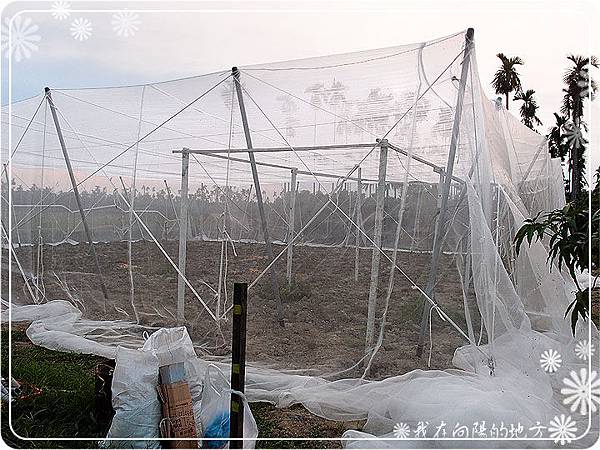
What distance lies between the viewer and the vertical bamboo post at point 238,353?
2352 mm

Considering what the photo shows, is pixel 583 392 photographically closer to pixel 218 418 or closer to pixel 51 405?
pixel 218 418

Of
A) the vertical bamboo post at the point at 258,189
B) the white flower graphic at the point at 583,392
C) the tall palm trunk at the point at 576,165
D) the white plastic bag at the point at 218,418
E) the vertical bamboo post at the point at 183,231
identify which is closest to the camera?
the white plastic bag at the point at 218,418

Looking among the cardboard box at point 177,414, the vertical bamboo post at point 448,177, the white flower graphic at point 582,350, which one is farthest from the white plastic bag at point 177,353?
the white flower graphic at point 582,350

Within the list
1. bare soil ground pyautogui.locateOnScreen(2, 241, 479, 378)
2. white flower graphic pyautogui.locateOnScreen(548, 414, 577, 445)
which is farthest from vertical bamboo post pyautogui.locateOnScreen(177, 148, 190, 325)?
white flower graphic pyautogui.locateOnScreen(548, 414, 577, 445)

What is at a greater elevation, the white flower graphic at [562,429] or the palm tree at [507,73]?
the palm tree at [507,73]

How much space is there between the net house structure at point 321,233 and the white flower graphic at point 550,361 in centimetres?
3

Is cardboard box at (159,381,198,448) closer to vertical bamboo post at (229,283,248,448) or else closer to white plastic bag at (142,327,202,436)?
white plastic bag at (142,327,202,436)

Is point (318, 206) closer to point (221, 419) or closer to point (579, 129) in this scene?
point (579, 129)

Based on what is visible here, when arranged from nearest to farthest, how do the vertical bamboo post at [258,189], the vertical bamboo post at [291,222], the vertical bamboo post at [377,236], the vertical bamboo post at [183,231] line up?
the vertical bamboo post at [377,236]
the vertical bamboo post at [258,189]
the vertical bamboo post at [183,231]
the vertical bamboo post at [291,222]

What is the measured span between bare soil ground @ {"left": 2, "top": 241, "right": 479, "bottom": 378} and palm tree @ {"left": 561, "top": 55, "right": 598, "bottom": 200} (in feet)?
3.67

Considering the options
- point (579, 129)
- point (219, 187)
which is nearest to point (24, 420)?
point (219, 187)

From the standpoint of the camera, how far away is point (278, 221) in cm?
508

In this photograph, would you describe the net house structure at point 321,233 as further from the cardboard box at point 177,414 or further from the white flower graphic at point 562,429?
the cardboard box at point 177,414

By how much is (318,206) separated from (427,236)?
1.39 metres
